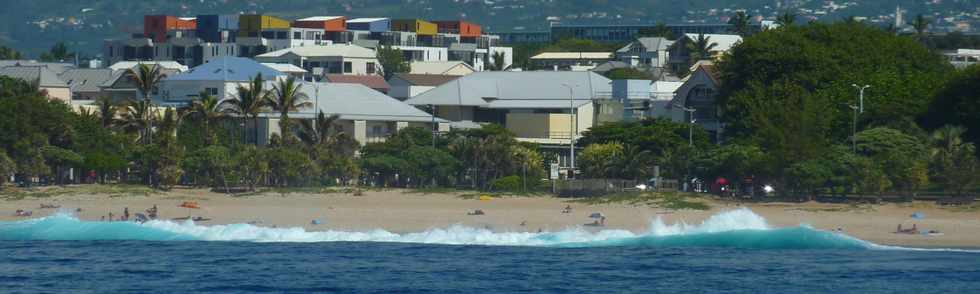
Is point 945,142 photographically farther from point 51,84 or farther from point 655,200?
point 51,84

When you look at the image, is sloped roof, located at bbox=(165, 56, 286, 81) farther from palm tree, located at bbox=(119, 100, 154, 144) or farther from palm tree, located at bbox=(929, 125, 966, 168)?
palm tree, located at bbox=(929, 125, 966, 168)

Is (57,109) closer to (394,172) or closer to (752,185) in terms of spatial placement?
(394,172)

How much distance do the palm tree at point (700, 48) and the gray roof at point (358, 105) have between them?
48.5 m

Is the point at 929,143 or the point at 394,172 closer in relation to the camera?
the point at 929,143

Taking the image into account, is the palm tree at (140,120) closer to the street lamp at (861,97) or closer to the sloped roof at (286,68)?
the street lamp at (861,97)

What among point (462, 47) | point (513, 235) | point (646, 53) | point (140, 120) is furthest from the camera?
point (462, 47)

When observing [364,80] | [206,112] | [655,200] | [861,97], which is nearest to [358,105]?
[206,112]

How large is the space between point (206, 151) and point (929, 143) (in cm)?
2734

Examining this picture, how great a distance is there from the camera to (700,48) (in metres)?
136

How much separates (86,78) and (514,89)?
115ft

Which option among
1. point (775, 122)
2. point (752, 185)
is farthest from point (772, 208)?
point (775, 122)

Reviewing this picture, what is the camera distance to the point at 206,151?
6725 cm

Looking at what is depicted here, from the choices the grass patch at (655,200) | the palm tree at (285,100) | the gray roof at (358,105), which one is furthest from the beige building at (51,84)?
the grass patch at (655,200)

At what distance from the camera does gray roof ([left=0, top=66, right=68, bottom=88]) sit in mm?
94375
